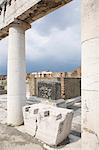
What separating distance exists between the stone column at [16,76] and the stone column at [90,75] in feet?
15.4

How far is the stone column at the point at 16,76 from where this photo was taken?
859 cm

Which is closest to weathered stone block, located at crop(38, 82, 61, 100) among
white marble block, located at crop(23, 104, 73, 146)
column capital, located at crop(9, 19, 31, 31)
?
column capital, located at crop(9, 19, 31, 31)

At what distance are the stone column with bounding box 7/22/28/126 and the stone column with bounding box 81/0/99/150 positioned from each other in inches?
185

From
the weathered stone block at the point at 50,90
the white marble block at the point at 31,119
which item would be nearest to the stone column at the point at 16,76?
the white marble block at the point at 31,119

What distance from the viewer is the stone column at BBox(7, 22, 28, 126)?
8594 mm

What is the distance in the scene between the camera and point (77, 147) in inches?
228

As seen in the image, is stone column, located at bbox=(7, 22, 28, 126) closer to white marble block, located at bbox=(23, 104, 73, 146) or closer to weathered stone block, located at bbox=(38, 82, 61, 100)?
white marble block, located at bbox=(23, 104, 73, 146)

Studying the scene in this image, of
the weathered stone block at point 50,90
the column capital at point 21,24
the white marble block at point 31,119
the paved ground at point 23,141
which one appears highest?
the column capital at point 21,24

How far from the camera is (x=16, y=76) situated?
8609 millimetres

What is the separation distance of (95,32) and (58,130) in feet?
10.5

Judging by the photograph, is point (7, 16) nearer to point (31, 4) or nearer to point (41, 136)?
point (31, 4)

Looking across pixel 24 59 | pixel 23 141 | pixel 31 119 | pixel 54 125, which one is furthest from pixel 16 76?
pixel 54 125

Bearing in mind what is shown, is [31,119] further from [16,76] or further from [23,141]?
[16,76]

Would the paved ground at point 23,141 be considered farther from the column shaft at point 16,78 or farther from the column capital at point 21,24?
the column capital at point 21,24
